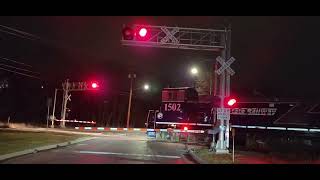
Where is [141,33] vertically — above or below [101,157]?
above

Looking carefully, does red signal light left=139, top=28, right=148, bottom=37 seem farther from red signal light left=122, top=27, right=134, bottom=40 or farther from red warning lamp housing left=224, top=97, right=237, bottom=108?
red warning lamp housing left=224, top=97, right=237, bottom=108

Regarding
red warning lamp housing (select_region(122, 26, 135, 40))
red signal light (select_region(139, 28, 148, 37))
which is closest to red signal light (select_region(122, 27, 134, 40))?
red warning lamp housing (select_region(122, 26, 135, 40))

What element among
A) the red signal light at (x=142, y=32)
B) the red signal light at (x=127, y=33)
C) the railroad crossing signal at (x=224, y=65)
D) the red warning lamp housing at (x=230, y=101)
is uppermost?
the red signal light at (x=142, y=32)

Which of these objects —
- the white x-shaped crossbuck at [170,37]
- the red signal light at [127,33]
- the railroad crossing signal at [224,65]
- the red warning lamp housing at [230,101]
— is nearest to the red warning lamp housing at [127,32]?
the red signal light at [127,33]

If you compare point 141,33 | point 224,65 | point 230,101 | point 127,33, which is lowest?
point 230,101

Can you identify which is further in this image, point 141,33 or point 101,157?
point 141,33

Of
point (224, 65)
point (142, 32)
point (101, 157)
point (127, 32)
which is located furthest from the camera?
point (224, 65)

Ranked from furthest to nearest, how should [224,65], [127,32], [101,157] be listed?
[224,65], [101,157], [127,32]

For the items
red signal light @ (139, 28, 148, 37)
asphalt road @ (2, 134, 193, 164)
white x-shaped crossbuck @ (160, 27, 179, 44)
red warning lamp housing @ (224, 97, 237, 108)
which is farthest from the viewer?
white x-shaped crossbuck @ (160, 27, 179, 44)

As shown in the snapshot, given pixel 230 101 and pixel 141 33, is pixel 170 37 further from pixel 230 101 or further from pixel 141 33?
pixel 230 101

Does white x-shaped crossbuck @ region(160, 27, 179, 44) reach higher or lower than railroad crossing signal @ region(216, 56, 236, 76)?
higher

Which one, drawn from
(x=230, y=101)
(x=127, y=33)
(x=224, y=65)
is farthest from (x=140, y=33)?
(x=230, y=101)

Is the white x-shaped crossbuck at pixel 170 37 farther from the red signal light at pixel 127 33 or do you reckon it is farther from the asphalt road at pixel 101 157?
the asphalt road at pixel 101 157
